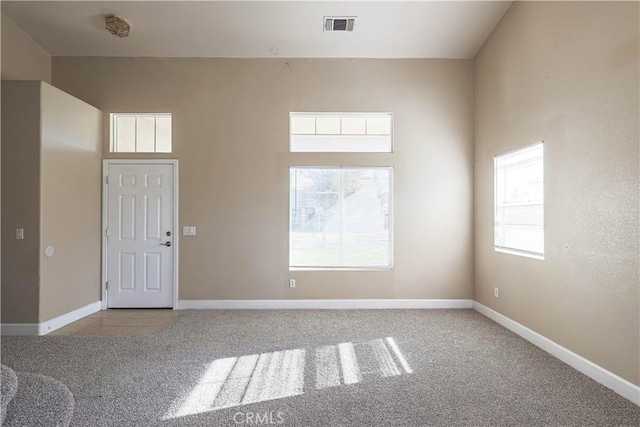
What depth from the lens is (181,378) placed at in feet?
8.82

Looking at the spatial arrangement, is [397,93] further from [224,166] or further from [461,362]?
[461,362]

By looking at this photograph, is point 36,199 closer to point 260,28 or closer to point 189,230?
point 189,230

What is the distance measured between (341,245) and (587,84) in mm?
3136

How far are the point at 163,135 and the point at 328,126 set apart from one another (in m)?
2.31

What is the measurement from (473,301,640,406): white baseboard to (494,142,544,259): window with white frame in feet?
2.59

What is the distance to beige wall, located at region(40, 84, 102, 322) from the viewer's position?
12.4 ft

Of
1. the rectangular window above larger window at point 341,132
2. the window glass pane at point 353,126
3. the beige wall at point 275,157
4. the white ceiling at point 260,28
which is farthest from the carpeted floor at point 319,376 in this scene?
the white ceiling at point 260,28

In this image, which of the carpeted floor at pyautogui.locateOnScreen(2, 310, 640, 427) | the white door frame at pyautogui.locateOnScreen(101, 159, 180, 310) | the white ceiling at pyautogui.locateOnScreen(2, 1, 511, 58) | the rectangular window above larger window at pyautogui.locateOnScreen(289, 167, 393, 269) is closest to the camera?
the carpeted floor at pyautogui.locateOnScreen(2, 310, 640, 427)

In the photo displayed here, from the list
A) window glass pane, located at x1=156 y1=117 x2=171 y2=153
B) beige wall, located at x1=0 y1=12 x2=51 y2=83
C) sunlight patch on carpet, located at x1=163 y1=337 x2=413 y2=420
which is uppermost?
→ beige wall, located at x1=0 y1=12 x2=51 y2=83

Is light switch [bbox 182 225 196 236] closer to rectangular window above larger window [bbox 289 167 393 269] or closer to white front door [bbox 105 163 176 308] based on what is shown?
white front door [bbox 105 163 176 308]

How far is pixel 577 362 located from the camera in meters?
2.88

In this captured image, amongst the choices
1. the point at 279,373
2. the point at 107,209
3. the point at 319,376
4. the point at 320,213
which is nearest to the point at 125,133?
the point at 107,209

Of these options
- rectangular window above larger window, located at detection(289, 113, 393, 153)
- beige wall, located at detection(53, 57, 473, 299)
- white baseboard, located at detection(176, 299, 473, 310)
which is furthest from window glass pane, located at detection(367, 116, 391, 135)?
white baseboard, located at detection(176, 299, 473, 310)

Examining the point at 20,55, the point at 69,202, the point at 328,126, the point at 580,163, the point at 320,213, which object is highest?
the point at 20,55
